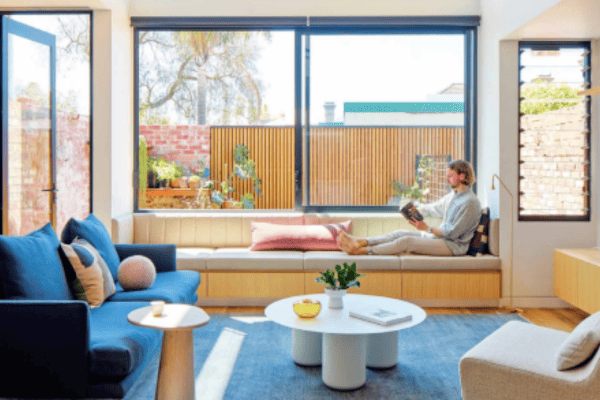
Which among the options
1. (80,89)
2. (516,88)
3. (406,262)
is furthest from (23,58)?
(516,88)

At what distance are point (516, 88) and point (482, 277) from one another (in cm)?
164

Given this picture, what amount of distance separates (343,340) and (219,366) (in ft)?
2.78

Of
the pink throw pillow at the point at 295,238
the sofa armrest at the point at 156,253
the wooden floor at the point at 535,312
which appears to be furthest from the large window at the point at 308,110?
the sofa armrest at the point at 156,253

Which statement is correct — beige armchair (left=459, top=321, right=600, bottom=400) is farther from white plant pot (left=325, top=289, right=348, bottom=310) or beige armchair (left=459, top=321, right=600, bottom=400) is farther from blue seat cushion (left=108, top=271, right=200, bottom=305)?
blue seat cushion (left=108, top=271, right=200, bottom=305)

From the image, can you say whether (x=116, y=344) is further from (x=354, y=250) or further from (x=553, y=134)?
(x=553, y=134)

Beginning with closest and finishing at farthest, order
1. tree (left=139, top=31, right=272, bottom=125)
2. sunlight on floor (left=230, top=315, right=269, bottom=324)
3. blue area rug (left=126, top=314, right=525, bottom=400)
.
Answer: blue area rug (left=126, top=314, right=525, bottom=400), sunlight on floor (left=230, top=315, right=269, bottom=324), tree (left=139, top=31, right=272, bottom=125)

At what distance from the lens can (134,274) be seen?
13.0 ft

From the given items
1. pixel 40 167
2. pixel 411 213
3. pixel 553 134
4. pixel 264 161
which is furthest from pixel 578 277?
pixel 40 167

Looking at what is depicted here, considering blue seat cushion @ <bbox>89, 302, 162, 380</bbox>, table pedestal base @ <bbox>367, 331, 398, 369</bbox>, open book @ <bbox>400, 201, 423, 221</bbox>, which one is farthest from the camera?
open book @ <bbox>400, 201, 423, 221</bbox>

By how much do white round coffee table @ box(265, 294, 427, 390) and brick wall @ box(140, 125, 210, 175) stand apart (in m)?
2.57

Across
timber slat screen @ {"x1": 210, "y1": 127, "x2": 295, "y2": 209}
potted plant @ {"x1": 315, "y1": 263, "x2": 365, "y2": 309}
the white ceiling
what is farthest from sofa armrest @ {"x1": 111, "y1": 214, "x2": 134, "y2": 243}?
the white ceiling

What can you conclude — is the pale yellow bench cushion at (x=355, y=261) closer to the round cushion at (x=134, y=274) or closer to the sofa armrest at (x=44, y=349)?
the round cushion at (x=134, y=274)

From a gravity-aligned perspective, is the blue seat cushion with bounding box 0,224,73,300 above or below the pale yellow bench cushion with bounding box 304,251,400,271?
above

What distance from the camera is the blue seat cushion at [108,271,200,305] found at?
12.4 feet
